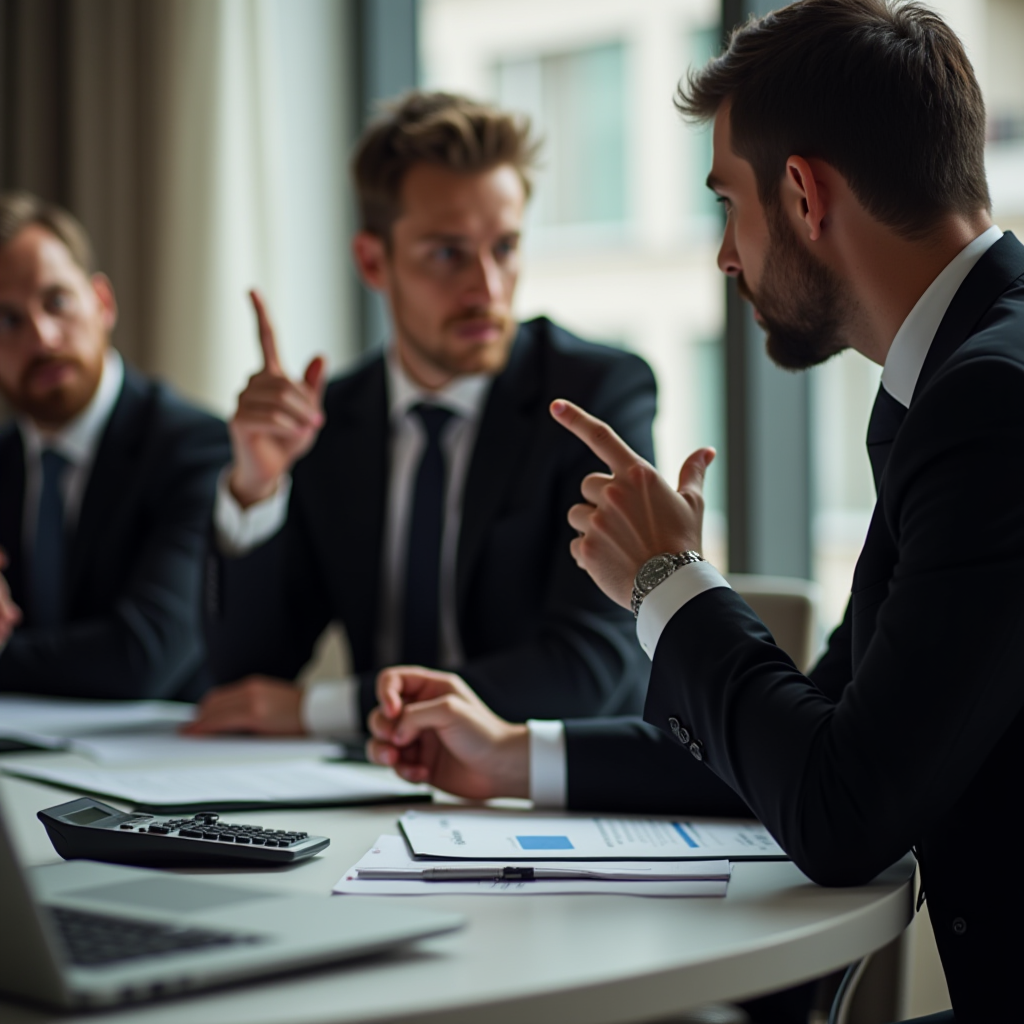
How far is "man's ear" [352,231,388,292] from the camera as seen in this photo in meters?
2.44

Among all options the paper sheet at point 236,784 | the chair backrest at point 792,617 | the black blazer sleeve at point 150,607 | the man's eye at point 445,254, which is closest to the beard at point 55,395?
the black blazer sleeve at point 150,607

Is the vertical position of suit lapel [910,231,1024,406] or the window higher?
the window

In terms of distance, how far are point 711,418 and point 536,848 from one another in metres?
7.60

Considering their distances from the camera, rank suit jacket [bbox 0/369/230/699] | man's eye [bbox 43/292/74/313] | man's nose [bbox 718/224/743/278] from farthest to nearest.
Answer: man's eye [bbox 43/292/74/313] → suit jacket [bbox 0/369/230/699] → man's nose [bbox 718/224/743/278]

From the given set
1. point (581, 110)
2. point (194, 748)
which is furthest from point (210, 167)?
point (581, 110)

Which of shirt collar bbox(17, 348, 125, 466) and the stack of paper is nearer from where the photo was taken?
the stack of paper

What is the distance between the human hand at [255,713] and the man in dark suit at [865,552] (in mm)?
493

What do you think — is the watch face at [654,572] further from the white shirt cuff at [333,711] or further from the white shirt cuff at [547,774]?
the white shirt cuff at [333,711]

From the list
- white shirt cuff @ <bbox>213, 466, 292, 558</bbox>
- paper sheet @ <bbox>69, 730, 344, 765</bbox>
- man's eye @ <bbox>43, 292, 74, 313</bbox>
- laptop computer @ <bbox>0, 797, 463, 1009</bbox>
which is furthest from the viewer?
man's eye @ <bbox>43, 292, 74, 313</bbox>

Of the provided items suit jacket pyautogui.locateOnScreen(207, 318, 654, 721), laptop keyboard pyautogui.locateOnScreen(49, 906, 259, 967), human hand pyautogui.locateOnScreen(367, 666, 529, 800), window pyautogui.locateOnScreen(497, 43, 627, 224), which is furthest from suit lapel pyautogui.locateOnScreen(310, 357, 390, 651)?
window pyautogui.locateOnScreen(497, 43, 627, 224)

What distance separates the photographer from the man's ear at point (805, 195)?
3.74 feet

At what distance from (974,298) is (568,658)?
91 centimetres

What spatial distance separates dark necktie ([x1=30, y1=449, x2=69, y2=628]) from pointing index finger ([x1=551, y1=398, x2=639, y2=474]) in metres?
1.75

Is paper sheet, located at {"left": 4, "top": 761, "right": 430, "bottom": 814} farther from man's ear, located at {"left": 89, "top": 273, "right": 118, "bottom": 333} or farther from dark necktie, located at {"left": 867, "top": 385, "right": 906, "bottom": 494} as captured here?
man's ear, located at {"left": 89, "top": 273, "right": 118, "bottom": 333}
